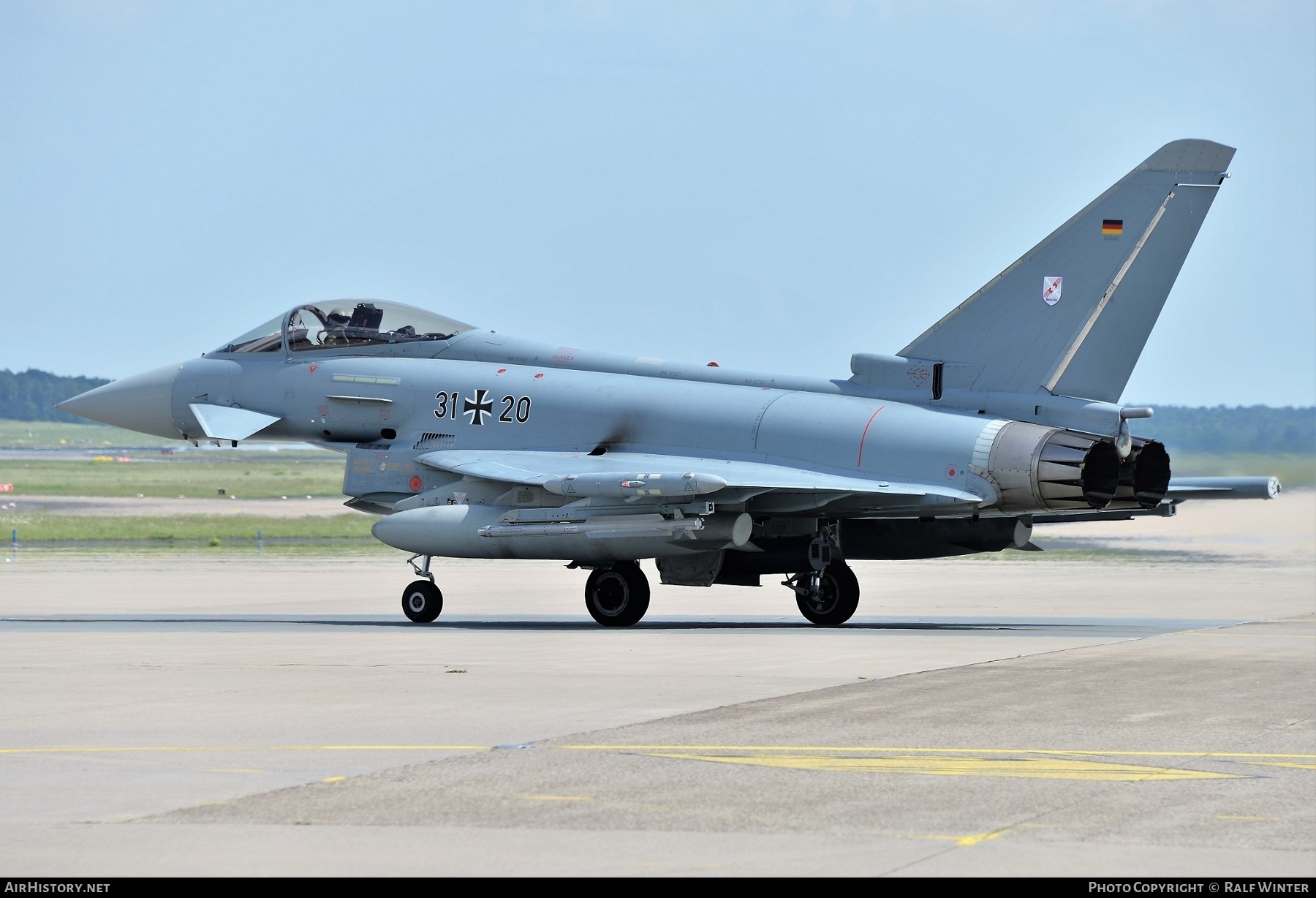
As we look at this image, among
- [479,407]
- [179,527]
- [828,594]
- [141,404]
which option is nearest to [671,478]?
[828,594]

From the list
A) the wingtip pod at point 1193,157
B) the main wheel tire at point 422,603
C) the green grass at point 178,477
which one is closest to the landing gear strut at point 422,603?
the main wheel tire at point 422,603

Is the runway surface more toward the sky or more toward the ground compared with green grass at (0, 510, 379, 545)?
more toward the ground

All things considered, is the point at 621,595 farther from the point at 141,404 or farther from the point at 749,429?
the point at 141,404

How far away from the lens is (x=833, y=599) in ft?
74.8

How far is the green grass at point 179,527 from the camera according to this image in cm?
5016

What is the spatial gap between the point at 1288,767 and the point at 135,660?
11.0 m

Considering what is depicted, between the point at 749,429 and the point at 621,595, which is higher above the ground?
the point at 749,429

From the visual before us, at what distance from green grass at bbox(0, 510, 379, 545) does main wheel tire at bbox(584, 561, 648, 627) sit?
27709mm

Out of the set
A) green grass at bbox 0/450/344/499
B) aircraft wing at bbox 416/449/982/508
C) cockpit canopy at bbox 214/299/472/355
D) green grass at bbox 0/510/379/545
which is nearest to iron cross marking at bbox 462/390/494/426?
aircraft wing at bbox 416/449/982/508

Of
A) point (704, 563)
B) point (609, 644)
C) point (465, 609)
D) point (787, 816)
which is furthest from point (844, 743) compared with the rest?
point (465, 609)

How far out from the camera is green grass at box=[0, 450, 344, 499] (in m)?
83.6

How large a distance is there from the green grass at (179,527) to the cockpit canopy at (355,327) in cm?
2397

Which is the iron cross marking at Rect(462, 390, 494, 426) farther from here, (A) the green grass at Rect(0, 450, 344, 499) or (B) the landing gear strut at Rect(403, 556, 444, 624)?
(A) the green grass at Rect(0, 450, 344, 499)

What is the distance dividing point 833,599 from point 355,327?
25.9ft
